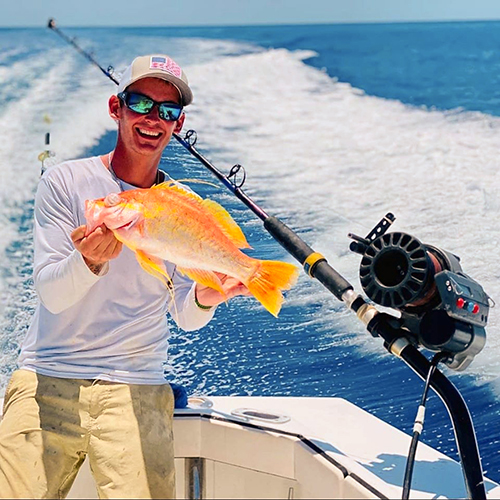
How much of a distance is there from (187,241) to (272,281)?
0.19 metres

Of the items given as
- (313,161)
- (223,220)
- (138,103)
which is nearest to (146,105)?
(138,103)

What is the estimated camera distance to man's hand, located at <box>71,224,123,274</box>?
4.94 feet

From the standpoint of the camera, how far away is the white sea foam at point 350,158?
4.77m

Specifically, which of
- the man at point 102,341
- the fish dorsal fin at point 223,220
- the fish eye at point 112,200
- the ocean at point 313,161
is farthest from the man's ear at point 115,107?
the ocean at point 313,161

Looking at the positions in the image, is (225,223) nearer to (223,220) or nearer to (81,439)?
(223,220)

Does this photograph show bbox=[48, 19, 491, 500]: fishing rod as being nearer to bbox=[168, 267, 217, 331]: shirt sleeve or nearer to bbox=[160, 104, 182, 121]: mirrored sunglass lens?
bbox=[168, 267, 217, 331]: shirt sleeve

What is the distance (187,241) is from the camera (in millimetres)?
1578

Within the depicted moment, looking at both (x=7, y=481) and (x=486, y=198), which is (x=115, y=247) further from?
(x=486, y=198)

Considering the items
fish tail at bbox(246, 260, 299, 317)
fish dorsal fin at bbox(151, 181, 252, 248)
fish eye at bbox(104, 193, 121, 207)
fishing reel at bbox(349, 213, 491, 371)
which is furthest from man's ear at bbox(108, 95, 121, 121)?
fishing reel at bbox(349, 213, 491, 371)

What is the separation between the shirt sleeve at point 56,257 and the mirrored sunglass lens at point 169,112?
296 millimetres

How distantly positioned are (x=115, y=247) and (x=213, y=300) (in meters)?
0.36

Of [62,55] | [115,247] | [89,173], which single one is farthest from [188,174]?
[62,55]

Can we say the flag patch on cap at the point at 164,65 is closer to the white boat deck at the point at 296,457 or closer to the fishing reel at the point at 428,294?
the fishing reel at the point at 428,294

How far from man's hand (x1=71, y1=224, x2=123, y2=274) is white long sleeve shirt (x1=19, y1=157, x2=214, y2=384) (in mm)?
178
